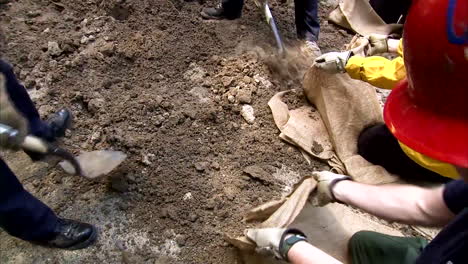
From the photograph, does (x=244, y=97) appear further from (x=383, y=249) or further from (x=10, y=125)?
(x=10, y=125)

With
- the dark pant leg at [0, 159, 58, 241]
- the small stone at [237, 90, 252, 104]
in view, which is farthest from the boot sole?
the small stone at [237, 90, 252, 104]

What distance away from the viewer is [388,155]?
1.78 metres

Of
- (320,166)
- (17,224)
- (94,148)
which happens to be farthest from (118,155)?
(320,166)

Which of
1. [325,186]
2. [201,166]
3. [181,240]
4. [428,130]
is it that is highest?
[428,130]

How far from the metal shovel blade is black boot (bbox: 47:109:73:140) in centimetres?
22

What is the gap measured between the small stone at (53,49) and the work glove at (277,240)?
4.83 feet

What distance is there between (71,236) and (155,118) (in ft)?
2.13

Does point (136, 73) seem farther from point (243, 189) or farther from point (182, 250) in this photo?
point (182, 250)

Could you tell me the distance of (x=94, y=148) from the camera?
5.87 ft

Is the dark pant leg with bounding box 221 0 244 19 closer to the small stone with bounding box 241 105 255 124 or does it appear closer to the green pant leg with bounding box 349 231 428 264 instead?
the small stone with bounding box 241 105 255 124

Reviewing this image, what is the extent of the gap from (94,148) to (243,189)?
677mm

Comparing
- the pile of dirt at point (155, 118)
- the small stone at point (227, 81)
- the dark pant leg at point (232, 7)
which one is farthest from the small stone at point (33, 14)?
the small stone at point (227, 81)

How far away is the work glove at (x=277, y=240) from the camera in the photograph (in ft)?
4.01

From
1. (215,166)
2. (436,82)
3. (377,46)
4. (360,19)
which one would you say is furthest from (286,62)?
(436,82)
